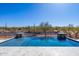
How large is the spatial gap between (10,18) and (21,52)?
5.47 feet

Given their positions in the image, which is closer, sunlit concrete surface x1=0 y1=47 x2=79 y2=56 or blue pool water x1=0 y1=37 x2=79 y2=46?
sunlit concrete surface x1=0 y1=47 x2=79 y2=56

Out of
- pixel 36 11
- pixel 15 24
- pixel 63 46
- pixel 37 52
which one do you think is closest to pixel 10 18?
pixel 15 24

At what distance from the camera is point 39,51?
8.89 meters

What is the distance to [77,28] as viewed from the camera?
925cm

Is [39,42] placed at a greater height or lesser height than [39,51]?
greater

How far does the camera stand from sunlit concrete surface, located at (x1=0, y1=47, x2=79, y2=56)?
8.66 meters

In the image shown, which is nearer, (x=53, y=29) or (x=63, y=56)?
(x=63, y=56)

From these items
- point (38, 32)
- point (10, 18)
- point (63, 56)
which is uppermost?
point (10, 18)

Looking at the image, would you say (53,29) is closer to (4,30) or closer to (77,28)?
(77,28)

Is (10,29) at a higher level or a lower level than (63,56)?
higher

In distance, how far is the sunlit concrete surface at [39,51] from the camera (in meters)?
8.66

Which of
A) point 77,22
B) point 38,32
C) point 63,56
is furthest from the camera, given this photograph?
point 38,32

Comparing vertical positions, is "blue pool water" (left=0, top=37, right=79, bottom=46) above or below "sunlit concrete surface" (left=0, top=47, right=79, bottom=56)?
above

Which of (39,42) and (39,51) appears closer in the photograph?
(39,51)
